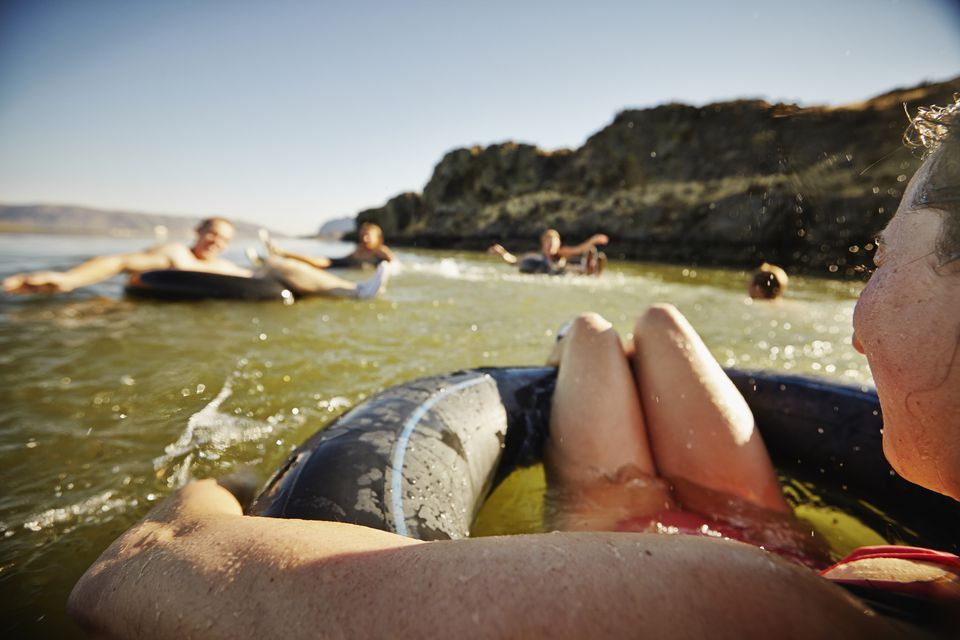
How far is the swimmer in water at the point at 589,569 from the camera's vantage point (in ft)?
1.68

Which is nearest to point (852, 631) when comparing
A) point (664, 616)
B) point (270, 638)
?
point (664, 616)

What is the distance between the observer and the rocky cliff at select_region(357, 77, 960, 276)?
1597cm

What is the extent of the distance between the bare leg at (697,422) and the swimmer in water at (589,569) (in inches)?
22.4

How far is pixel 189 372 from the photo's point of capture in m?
3.05

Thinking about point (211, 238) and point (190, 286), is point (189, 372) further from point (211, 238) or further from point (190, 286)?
point (211, 238)

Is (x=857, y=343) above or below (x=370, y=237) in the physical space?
below

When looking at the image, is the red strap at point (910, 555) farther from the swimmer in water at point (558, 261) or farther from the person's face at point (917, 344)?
the swimmer in water at point (558, 261)

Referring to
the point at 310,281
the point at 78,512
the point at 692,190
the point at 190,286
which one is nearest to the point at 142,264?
the point at 190,286

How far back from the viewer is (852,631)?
0.49 meters

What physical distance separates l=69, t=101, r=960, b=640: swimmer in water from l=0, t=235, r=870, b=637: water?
1.00 m

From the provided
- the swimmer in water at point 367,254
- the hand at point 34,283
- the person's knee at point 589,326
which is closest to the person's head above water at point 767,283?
the person's knee at point 589,326

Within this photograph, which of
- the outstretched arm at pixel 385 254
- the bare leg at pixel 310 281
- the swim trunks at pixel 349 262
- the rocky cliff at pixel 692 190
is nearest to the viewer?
the bare leg at pixel 310 281

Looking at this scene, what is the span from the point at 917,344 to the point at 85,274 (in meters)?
7.10

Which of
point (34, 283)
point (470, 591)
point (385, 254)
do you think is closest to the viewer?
point (470, 591)
